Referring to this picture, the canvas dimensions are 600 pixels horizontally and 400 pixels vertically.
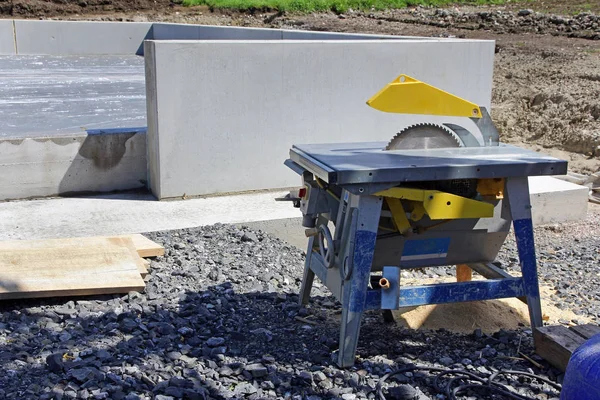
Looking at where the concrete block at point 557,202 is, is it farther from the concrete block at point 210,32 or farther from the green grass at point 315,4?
the green grass at point 315,4

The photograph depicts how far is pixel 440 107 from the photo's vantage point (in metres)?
3.89

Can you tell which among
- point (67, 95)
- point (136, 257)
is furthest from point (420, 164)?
point (67, 95)

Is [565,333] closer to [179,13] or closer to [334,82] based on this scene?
[334,82]

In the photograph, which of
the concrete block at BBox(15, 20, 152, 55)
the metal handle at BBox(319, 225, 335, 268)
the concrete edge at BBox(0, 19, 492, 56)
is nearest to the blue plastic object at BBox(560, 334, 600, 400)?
the metal handle at BBox(319, 225, 335, 268)

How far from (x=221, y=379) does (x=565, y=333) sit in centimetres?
180

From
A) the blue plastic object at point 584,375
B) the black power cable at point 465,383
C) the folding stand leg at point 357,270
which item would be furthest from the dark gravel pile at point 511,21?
the blue plastic object at point 584,375

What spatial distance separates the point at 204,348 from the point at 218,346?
3.5 inches

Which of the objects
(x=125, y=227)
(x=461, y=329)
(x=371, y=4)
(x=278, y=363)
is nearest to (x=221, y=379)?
(x=278, y=363)

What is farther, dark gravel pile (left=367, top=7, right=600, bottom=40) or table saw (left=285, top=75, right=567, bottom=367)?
dark gravel pile (left=367, top=7, right=600, bottom=40)

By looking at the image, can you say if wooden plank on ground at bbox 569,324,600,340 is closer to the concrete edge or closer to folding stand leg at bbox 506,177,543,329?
folding stand leg at bbox 506,177,543,329

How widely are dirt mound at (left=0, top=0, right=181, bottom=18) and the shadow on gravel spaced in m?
21.8

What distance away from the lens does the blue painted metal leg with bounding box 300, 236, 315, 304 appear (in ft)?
14.1

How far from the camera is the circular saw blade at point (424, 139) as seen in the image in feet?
13.3

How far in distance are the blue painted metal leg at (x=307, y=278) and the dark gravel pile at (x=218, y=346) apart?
0.28 ft
